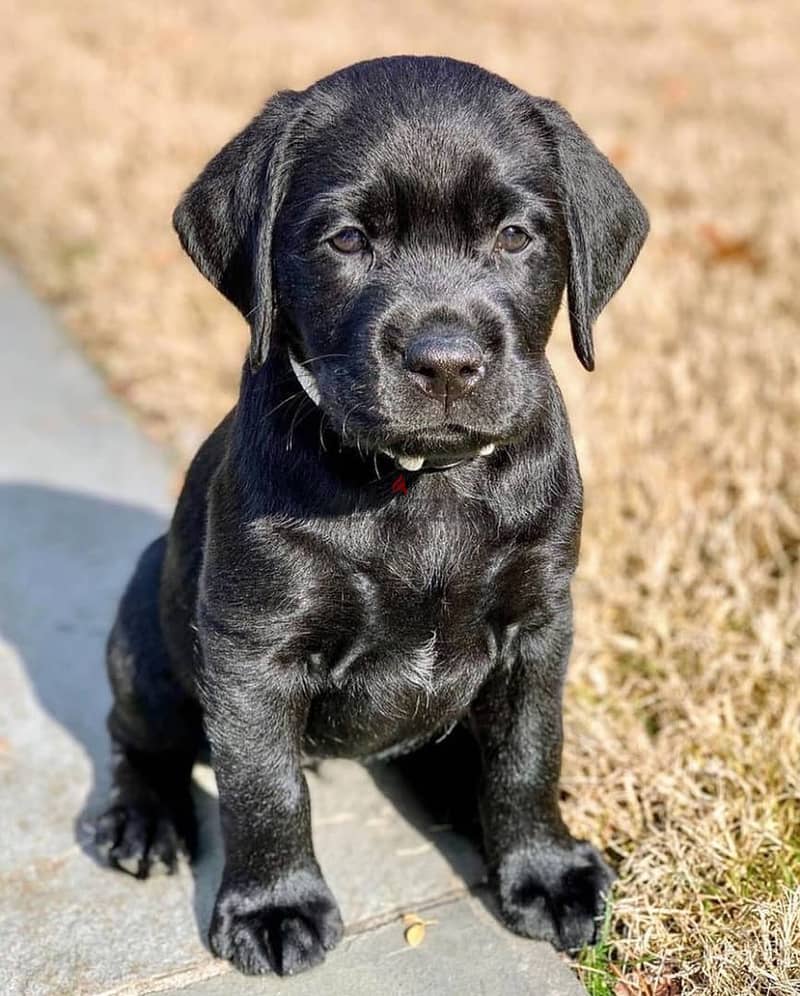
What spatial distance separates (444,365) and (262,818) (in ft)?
3.69

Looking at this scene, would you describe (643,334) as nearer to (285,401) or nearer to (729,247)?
(729,247)

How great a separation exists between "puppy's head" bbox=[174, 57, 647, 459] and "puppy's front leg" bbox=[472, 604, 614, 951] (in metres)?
0.64

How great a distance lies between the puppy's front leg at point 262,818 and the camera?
2.97m

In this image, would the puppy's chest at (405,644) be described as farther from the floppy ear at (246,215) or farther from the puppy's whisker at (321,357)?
the floppy ear at (246,215)

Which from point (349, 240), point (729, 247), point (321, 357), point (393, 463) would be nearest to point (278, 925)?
point (393, 463)

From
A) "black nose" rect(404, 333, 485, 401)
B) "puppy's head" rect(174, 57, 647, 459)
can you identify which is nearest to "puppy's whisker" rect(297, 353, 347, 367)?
"puppy's head" rect(174, 57, 647, 459)

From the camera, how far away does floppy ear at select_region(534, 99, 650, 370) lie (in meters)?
2.92

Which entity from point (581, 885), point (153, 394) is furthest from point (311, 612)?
point (153, 394)

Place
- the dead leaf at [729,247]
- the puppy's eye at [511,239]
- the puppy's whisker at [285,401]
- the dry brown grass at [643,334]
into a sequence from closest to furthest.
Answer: the puppy's eye at [511,239] → the puppy's whisker at [285,401] → the dry brown grass at [643,334] → the dead leaf at [729,247]

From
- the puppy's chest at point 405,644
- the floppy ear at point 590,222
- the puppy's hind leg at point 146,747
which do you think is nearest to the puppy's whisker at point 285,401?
the puppy's chest at point 405,644

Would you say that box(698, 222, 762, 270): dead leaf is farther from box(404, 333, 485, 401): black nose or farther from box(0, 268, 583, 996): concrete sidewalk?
box(404, 333, 485, 401): black nose

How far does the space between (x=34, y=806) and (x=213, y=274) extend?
1.56 m

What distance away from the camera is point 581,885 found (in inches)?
127

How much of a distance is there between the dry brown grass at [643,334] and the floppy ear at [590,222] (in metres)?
1.22
